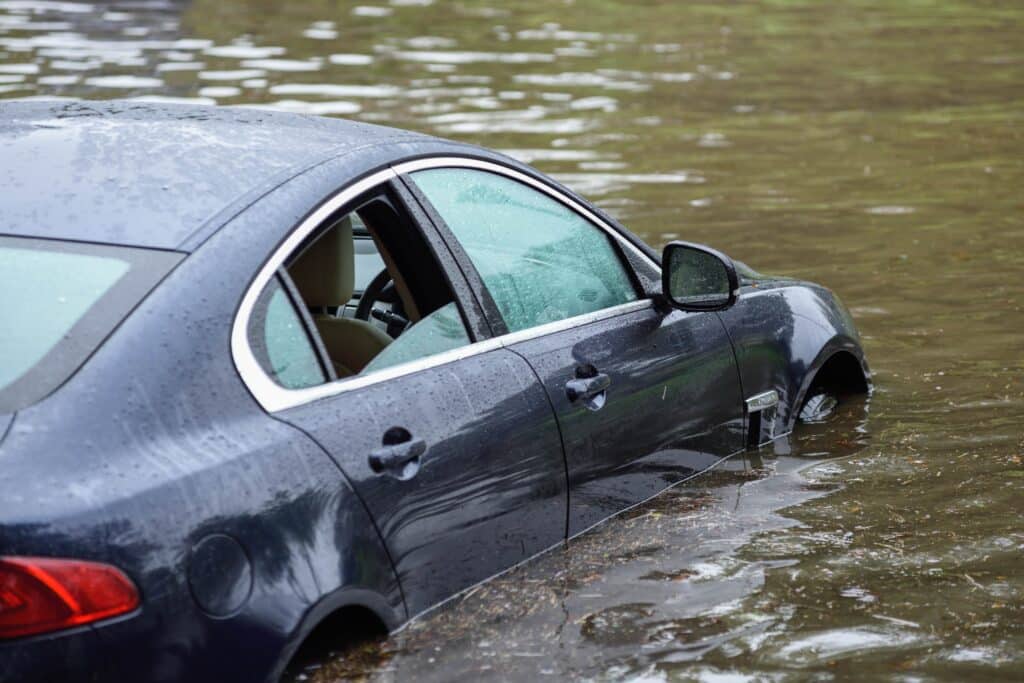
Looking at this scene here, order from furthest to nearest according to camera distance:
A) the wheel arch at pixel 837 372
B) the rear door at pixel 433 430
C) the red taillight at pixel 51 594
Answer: the wheel arch at pixel 837 372 < the rear door at pixel 433 430 < the red taillight at pixel 51 594

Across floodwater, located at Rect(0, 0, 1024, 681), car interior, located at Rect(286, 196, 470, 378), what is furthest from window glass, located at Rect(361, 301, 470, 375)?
floodwater, located at Rect(0, 0, 1024, 681)

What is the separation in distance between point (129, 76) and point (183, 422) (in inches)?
664

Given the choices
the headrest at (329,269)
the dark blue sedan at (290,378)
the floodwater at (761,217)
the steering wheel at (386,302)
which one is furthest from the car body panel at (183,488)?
the steering wheel at (386,302)

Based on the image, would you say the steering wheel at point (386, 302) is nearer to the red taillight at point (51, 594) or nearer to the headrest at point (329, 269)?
the headrest at point (329, 269)

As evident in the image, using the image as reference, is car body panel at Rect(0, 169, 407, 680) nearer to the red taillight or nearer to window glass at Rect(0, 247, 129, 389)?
the red taillight

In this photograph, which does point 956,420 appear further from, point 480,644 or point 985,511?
point 480,644

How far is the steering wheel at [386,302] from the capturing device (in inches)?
198

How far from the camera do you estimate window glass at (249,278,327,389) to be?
3912mm

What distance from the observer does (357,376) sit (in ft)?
13.9

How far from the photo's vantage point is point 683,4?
99.1 feet

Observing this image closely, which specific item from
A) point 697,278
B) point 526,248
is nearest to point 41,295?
point 526,248

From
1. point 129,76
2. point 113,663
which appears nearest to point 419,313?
point 113,663

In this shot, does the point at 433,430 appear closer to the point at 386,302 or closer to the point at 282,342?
the point at 282,342

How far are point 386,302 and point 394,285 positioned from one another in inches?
11.5
